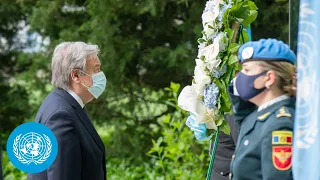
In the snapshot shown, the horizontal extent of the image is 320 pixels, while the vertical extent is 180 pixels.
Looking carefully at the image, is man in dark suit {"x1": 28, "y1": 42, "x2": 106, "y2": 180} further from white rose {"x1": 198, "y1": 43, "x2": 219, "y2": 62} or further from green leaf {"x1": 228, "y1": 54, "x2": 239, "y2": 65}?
green leaf {"x1": 228, "y1": 54, "x2": 239, "y2": 65}

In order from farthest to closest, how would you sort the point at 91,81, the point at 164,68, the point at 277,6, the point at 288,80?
the point at 164,68 < the point at 277,6 < the point at 91,81 < the point at 288,80

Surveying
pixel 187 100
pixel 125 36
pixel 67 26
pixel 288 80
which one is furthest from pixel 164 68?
pixel 288 80

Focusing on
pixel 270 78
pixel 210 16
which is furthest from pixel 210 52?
pixel 270 78

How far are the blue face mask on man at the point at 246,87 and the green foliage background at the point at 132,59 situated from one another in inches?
179

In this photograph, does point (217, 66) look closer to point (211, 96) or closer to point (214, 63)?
point (214, 63)

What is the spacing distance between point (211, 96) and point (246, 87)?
28.7 inches

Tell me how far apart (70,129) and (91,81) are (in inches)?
15.6

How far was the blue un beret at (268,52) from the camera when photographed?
3201mm

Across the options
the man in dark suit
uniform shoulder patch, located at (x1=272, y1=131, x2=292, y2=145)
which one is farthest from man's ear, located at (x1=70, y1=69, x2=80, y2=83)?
uniform shoulder patch, located at (x1=272, y1=131, x2=292, y2=145)

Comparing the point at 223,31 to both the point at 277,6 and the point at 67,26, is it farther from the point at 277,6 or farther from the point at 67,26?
the point at 67,26

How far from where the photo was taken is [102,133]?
9.99 metres

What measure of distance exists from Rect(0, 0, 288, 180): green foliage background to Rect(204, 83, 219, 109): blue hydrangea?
3.86 metres

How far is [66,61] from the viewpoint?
420 cm

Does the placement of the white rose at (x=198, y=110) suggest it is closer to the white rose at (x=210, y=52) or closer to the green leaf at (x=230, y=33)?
the white rose at (x=210, y=52)
